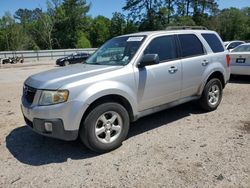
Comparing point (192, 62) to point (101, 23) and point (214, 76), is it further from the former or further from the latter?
point (101, 23)

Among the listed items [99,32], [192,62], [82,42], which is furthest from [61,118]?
[99,32]

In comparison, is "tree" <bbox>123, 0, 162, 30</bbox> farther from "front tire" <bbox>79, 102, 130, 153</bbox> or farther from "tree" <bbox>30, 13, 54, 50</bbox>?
"front tire" <bbox>79, 102, 130, 153</bbox>

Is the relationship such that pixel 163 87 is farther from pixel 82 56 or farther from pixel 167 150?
pixel 82 56

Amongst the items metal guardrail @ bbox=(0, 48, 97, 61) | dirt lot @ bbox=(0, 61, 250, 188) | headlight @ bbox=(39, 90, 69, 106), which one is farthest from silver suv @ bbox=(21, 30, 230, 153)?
metal guardrail @ bbox=(0, 48, 97, 61)

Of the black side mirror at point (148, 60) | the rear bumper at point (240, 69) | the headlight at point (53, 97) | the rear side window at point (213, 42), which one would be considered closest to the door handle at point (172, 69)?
the black side mirror at point (148, 60)

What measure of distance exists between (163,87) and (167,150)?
1.21 m

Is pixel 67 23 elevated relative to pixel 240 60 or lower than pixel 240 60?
elevated

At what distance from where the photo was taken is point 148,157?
13.6 ft

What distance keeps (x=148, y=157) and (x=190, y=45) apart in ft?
8.84

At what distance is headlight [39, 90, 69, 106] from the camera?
3924 mm

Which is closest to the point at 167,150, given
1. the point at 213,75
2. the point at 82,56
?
the point at 213,75

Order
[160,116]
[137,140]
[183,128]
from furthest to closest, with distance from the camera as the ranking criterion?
1. [160,116]
2. [183,128]
3. [137,140]

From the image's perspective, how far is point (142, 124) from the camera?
5684 mm

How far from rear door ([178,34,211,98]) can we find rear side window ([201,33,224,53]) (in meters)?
0.33
